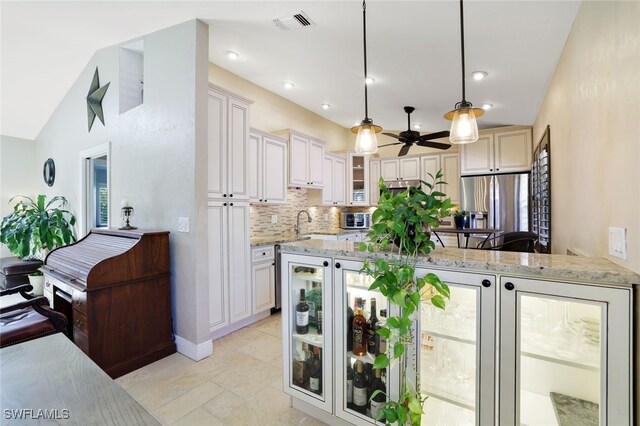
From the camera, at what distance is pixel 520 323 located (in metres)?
1.20

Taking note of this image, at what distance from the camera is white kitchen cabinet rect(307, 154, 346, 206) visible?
16.6 feet

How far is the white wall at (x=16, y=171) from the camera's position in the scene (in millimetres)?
5293

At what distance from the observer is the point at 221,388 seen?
2.16 m

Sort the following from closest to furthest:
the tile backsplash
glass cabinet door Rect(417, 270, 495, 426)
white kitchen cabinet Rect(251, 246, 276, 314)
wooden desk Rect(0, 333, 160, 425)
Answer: wooden desk Rect(0, 333, 160, 425)
glass cabinet door Rect(417, 270, 495, 426)
white kitchen cabinet Rect(251, 246, 276, 314)
the tile backsplash

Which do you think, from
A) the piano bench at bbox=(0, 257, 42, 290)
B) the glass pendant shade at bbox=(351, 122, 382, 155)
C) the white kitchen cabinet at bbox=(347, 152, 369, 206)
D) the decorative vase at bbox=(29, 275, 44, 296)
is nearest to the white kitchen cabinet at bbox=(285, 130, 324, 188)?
the white kitchen cabinet at bbox=(347, 152, 369, 206)

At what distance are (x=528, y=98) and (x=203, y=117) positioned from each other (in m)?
3.47

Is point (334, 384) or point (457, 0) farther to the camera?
point (457, 0)

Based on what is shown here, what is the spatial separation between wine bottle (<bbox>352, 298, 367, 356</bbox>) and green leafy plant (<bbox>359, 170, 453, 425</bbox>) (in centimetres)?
25

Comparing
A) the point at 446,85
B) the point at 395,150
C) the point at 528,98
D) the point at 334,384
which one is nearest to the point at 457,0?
the point at 446,85

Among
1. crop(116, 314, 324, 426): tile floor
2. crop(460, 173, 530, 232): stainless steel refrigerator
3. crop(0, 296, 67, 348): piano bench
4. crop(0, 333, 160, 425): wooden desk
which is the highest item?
crop(460, 173, 530, 232): stainless steel refrigerator

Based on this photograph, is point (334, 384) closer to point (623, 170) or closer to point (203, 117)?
point (623, 170)

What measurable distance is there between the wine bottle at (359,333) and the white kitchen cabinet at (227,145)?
1.88 meters

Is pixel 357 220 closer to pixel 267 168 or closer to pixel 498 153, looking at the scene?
pixel 267 168

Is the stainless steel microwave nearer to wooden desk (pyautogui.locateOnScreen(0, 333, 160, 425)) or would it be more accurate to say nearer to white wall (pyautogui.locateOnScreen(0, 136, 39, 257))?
wooden desk (pyautogui.locateOnScreen(0, 333, 160, 425))
